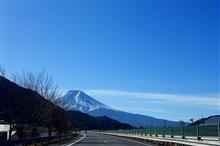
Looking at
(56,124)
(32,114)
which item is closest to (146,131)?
(56,124)

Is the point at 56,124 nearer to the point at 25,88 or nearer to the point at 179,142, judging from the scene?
the point at 25,88

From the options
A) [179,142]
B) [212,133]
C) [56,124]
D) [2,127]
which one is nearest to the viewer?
[212,133]

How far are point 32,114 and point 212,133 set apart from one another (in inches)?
549

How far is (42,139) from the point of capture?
119ft

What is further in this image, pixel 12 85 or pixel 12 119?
pixel 12 85

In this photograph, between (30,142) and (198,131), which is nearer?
(30,142)

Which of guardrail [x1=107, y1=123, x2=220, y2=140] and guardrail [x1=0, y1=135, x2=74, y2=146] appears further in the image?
guardrail [x1=107, y1=123, x2=220, y2=140]

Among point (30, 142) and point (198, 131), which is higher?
point (198, 131)

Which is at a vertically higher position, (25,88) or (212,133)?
(25,88)

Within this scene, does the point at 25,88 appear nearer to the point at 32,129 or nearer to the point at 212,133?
the point at 32,129

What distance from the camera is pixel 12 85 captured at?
37812 mm

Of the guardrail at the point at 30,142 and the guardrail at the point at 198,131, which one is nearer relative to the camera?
the guardrail at the point at 30,142

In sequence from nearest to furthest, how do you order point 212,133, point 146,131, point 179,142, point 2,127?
point 212,133, point 179,142, point 2,127, point 146,131

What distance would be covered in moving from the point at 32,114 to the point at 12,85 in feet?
8.95
